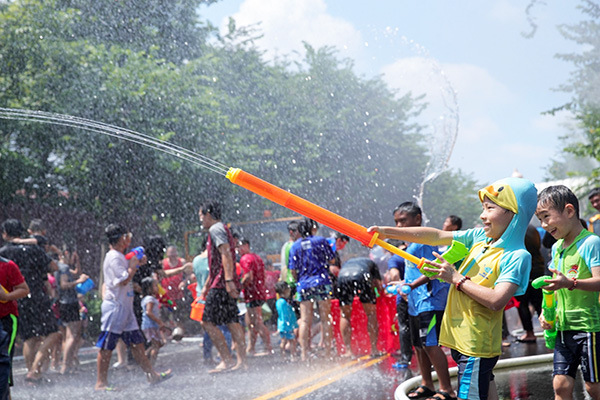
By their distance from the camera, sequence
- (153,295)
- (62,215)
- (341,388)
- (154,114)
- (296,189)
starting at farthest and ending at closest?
(296,189) → (62,215) → (154,114) → (153,295) → (341,388)

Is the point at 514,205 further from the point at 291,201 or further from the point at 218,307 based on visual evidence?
the point at 218,307

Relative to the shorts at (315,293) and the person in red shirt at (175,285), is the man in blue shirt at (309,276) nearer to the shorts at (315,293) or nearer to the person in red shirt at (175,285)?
the shorts at (315,293)

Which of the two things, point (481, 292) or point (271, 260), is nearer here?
point (481, 292)

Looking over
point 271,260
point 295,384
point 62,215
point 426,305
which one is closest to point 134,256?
point 295,384

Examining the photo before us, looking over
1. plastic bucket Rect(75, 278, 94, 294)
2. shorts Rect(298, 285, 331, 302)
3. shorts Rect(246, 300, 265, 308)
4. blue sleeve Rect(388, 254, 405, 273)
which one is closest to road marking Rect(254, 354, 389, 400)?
shorts Rect(298, 285, 331, 302)

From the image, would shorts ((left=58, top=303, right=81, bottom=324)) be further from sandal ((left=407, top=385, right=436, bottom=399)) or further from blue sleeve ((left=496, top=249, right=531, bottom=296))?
blue sleeve ((left=496, top=249, right=531, bottom=296))

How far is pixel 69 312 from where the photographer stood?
32.3 feet

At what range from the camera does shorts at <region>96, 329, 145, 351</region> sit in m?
7.75

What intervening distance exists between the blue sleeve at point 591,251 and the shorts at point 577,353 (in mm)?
444

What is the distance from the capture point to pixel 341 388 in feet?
22.5

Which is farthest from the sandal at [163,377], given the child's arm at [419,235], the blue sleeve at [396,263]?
the child's arm at [419,235]

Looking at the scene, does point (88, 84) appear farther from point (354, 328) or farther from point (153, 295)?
point (354, 328)

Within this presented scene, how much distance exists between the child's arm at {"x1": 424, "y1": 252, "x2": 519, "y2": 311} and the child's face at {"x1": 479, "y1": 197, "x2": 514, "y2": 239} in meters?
0.30

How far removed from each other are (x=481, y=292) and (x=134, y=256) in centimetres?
594
